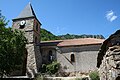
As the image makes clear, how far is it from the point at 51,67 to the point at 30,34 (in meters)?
7.68

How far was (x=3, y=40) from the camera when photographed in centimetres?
2442

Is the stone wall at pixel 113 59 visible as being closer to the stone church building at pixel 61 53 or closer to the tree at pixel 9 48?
the tree at pixel 9 48

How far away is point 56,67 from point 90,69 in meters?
5.67

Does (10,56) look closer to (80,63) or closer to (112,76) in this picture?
(80,63)

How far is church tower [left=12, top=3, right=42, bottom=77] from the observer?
31.5m

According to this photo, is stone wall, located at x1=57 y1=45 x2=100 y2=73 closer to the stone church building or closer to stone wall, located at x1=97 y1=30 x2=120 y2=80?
the stone church building

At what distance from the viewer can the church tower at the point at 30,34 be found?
3152cm

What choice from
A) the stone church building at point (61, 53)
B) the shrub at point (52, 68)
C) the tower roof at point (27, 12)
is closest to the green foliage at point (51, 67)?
the shrub at point (52, 68)

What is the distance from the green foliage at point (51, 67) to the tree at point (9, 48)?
5.72 meters

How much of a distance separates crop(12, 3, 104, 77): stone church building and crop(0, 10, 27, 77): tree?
16.1ft

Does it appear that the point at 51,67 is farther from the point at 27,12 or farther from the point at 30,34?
the point at 27,12

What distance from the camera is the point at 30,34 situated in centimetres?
3409

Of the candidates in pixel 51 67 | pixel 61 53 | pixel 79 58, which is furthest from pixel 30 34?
pixel 79 58

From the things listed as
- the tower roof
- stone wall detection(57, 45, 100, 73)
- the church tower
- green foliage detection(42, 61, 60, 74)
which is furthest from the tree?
the tower roof
